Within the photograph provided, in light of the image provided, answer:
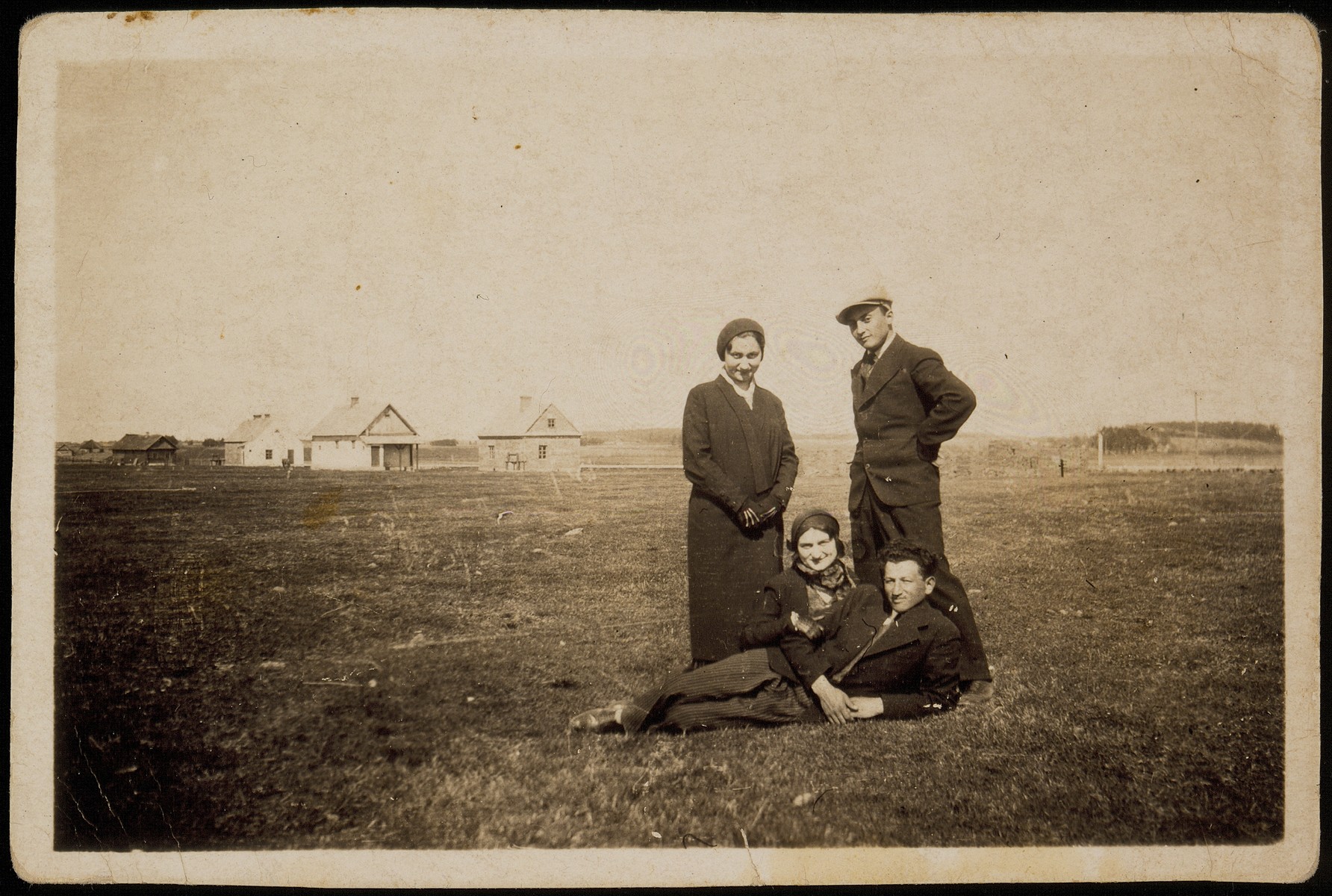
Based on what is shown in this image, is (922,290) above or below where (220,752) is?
above

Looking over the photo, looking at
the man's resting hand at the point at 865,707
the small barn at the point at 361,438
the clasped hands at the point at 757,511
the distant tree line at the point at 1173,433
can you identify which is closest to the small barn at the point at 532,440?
the small barn at the point at 361,438

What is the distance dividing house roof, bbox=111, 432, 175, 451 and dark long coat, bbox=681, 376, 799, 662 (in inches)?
88.8

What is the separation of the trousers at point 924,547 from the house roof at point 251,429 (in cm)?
254

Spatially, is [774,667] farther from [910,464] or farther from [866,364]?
[866,364]

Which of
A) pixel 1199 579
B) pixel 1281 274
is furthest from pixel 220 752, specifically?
pixel 1281 274

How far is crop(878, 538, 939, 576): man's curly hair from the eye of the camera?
3.00m

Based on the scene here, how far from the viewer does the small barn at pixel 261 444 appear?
11.1ft

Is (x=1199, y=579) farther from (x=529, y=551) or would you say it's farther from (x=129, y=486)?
(x=129, y=486)

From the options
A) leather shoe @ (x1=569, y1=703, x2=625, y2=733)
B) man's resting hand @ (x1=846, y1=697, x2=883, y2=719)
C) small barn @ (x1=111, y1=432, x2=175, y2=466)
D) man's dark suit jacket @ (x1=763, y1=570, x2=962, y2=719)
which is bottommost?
leather shoe @ (x1=569, y1=703, x2=625, y2=733)

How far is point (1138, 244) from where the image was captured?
3.38m

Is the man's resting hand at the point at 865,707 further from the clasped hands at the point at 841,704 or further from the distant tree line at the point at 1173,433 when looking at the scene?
the distant tree line at the point at 1173,433

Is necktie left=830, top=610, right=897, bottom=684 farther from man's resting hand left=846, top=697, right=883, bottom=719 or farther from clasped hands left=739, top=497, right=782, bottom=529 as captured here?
clasped hands left=739, top=497, right=782, bottom=529

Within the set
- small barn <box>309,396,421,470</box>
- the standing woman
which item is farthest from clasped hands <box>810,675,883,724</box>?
small barn <box>309,396,421,470</box>

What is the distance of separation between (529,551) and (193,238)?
2.00m
